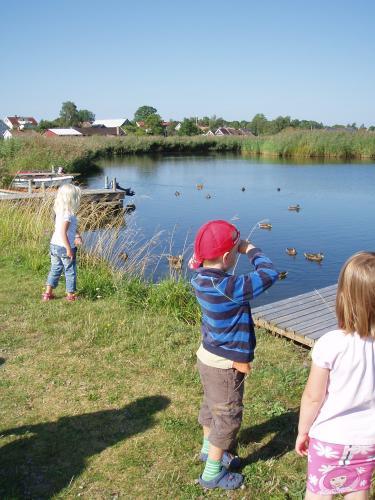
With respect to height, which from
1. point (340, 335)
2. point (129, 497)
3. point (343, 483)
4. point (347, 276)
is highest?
point (347, 276)

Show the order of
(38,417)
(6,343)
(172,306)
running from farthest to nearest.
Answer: (172,306) → (6,343) → (38,417)

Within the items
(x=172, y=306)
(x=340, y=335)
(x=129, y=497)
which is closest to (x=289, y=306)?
(x=172, y=306)

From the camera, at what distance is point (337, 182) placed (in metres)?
28.0

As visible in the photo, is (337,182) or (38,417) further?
(337,182)

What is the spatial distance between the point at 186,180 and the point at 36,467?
2915cm

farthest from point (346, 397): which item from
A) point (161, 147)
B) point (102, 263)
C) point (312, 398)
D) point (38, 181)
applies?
point (161, 147)

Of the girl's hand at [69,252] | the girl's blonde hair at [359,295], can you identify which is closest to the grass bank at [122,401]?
the girl's hand at [69,252]

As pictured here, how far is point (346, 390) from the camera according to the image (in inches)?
79.8

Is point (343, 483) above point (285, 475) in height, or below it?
above

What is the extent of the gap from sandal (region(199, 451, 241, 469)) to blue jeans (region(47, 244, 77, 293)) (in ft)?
11.7

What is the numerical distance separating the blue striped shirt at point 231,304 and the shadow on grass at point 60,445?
3.87ft

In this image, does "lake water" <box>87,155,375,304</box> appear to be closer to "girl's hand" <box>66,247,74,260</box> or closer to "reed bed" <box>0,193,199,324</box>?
"reed bed" <box>0,193,199,324</box>

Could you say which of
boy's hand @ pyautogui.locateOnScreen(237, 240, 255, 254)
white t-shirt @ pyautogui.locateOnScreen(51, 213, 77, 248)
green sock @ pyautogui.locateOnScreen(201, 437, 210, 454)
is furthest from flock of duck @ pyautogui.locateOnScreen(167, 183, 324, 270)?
boy's hand @ pyautogui.locateOnScreen(237, 240, 255, 254)

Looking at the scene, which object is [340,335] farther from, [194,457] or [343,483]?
[194,457]
